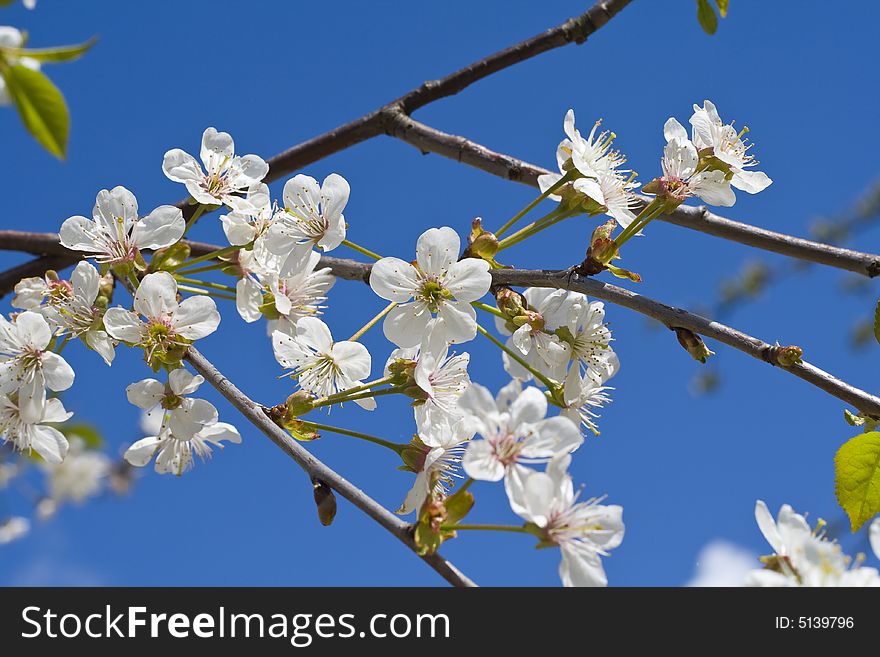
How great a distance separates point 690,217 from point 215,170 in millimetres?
1012

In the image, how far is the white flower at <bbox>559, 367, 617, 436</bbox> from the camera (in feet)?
5.00

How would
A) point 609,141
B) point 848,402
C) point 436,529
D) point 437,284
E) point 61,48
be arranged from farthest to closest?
1. point 609,141
2. point 437,284
3. point 848,402
4. point 436,529
5. point 61,48

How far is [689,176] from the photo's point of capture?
1618 mm

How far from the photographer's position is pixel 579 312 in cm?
156

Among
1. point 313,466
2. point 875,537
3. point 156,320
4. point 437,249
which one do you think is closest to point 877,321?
point 875,537

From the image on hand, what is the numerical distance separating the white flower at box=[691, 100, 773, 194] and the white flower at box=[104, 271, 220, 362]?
106 centimetres

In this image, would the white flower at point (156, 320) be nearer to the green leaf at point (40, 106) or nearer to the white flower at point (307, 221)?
the white flower at point (307, 221)

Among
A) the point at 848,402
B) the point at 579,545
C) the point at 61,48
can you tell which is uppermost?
the point at 61,48

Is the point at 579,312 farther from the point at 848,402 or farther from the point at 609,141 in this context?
the point at 848,402

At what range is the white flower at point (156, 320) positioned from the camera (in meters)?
1.44
